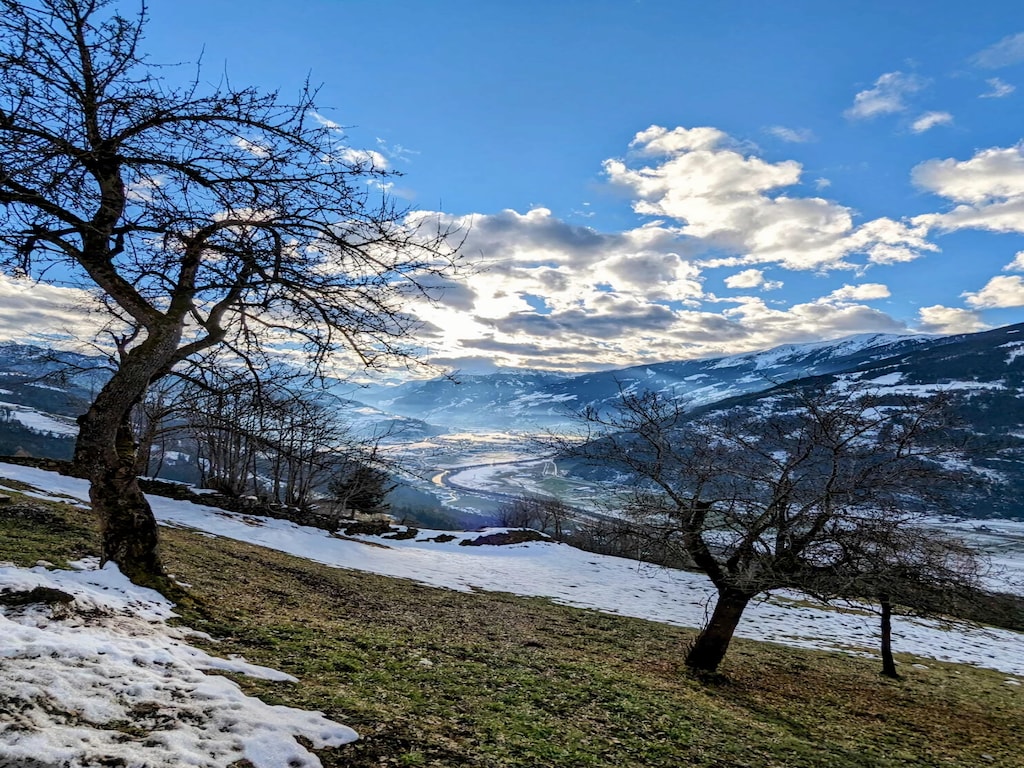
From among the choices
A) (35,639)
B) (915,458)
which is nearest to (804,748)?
(915,458)

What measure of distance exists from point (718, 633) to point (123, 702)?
1045 cm

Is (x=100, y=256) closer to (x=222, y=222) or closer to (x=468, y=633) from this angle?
(x=222, y=222)

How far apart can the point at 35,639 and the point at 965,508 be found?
12648 mm

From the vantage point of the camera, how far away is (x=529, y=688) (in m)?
7.08

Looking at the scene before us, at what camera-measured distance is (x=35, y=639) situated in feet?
14.4

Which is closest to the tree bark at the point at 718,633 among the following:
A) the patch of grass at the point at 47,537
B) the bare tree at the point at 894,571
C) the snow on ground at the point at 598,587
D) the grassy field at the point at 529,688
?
the grassy field at the point at 529,688

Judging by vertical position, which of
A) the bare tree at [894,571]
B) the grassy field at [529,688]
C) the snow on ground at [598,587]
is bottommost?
the snow on ground at [598,587]

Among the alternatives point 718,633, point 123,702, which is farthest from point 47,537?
point 718,633

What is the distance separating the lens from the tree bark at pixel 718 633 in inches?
416

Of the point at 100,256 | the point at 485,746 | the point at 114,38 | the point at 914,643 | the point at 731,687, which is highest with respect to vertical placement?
the point at 114,38

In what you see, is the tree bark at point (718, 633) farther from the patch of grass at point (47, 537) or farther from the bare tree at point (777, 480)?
the patch of grass at point (47, 537)

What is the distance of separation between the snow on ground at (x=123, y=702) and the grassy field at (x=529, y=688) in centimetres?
41

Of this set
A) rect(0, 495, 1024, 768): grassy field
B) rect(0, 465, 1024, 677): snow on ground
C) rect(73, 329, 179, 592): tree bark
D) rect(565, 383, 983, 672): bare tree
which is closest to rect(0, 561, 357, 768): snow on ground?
rect(0, 495, 1024, 768): grassy field

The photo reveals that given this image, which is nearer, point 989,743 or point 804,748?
point 804,748
